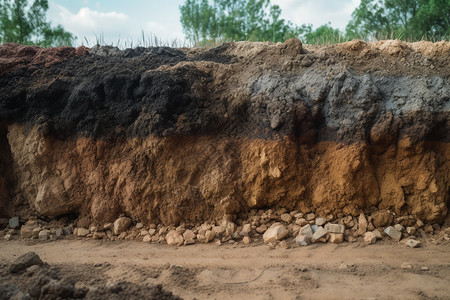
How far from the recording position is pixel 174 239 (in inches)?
173

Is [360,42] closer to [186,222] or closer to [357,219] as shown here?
[357,219]

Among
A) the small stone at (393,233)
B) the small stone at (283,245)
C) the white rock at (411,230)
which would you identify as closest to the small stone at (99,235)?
the small stone at (283,245)

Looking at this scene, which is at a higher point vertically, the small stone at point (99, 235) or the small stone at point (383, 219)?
the small stone at point (383, 219)

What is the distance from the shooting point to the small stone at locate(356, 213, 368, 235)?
13.7 feet

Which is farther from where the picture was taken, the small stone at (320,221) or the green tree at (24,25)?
the green tree at (24,25)

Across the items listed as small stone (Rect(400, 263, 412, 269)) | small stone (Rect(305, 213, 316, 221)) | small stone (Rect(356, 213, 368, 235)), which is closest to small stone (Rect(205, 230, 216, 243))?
small stone (Rect(305, 213, 316, 221))

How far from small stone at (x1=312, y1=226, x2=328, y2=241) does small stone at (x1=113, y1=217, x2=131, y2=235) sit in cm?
236

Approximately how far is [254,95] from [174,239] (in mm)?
2093

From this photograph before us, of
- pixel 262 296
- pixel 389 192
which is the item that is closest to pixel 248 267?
pixel 262 296

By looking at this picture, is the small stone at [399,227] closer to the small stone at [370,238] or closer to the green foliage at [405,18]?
the small stone at [370,238]

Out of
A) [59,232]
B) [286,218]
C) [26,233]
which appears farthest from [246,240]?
[26,233]

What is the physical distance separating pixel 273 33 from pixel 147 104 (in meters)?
18.8

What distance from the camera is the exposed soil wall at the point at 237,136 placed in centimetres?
434

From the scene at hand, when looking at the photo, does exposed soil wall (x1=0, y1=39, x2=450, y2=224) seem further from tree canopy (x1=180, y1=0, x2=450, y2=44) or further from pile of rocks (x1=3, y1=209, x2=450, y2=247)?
tree canopy (x1=180, y1=0, x2=450, y2=44)
